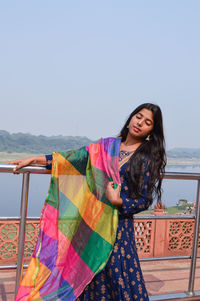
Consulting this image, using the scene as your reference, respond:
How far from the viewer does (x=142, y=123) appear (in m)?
1.58

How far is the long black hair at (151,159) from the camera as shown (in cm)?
151

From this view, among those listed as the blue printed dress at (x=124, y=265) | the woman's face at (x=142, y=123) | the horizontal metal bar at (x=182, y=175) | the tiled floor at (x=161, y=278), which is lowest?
the tiled floor at (x=161, y=278)

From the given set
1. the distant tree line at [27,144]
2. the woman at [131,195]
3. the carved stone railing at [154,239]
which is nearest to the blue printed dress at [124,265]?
the woman at [131,195]

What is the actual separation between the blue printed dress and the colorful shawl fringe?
3 centimetres

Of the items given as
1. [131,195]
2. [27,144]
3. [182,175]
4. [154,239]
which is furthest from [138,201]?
[27,144]

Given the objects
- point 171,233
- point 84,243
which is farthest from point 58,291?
point 171,233

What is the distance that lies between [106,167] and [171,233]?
3185 millimetres

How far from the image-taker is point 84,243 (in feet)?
5.33

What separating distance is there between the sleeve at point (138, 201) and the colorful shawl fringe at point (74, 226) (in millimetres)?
54

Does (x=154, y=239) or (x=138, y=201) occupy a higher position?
(x=138, y=201)

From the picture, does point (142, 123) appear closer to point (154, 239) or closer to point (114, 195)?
point (114, 195)

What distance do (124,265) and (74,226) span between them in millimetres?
273

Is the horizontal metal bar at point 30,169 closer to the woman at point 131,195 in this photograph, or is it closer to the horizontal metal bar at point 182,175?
the woman at point 131,195

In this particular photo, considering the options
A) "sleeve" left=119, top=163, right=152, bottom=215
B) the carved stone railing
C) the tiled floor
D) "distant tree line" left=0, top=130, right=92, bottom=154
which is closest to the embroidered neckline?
"sleeve" left=119, top=163, right=152, bottom=215
